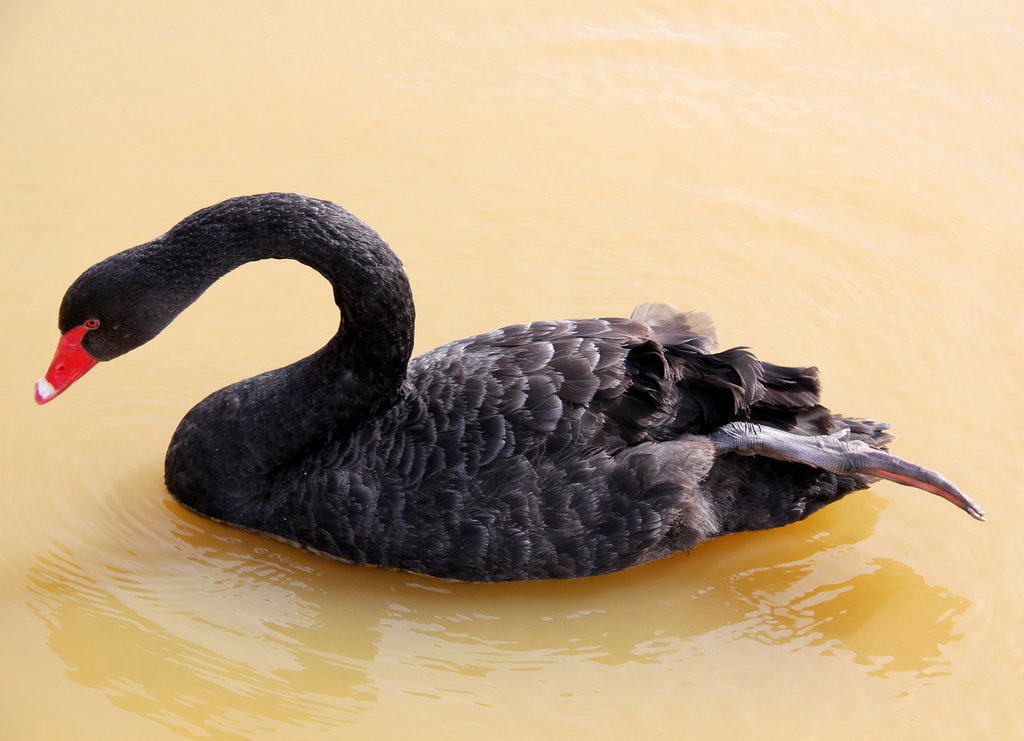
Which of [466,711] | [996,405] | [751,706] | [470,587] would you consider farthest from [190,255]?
[996,405]

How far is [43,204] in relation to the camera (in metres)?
6.49

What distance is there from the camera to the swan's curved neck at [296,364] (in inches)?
177

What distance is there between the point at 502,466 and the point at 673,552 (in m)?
0.90

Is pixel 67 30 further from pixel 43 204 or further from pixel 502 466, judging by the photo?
pixel 502 466

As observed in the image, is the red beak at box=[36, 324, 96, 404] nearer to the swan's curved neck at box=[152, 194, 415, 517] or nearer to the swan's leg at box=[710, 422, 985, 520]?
the swan's curved neck at box=[152, 194, 415, 517]

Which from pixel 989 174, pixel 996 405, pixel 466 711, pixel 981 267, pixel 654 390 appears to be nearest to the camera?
pixel 466 711

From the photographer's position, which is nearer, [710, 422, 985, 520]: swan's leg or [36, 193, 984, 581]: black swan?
[36, 193, 984, 581]: black swan

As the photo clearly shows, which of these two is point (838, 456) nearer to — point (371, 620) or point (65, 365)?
point (371, 620)

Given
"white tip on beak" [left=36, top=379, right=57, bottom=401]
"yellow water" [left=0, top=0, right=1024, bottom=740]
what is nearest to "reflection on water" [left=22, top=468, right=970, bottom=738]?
"yellow water" [left=0, top=0, right=1024, bottom=740]

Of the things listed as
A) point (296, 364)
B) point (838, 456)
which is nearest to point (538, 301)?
point (296, 364)

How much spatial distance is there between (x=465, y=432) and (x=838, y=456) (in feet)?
5.01

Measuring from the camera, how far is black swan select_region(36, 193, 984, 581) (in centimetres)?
449

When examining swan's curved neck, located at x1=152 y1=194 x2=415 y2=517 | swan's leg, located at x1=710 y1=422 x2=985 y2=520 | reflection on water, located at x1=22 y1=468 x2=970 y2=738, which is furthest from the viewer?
swan's leg, located at x1=710 y1=422 x2=985 y2=520

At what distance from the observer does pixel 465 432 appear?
14.9 ft
